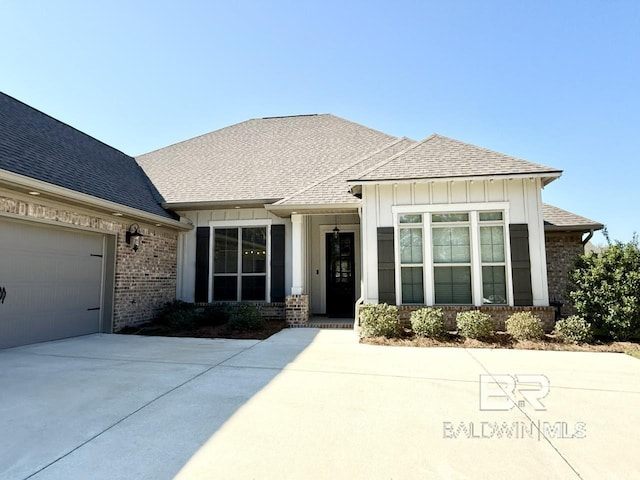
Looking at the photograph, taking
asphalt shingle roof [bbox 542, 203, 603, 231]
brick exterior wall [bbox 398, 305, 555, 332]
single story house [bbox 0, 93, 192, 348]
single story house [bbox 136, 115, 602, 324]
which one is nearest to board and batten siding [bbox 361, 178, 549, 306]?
single story house [bbox 136, 115, 602, 324]

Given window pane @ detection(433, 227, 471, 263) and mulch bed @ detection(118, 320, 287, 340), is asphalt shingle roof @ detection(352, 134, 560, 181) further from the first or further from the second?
mulch bed @ detection(118, 320, 287, 340)

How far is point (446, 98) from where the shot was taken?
11.1 m

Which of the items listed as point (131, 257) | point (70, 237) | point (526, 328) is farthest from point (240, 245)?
point (526, 328)

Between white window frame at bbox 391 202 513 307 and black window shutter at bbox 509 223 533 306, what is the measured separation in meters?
0.08

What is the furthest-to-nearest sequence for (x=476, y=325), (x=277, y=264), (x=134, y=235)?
(x=277, y=264) → (x=134, y=235) → (x=476, y=325)

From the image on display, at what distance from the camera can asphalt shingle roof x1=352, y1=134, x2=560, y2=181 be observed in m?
7.28

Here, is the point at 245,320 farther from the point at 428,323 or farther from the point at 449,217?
the point at 449,217

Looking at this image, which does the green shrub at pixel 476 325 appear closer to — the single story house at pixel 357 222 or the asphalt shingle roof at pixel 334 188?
the single story house at pixel 357 222

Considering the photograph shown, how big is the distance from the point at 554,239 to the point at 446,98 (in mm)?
5276

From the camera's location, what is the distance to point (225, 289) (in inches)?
377

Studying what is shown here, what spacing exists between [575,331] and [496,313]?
4.34 feet

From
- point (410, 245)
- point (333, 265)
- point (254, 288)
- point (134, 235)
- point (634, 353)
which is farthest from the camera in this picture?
point (333, 265)

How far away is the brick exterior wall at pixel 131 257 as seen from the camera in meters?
6.40

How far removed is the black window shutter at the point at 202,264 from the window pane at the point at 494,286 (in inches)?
272
